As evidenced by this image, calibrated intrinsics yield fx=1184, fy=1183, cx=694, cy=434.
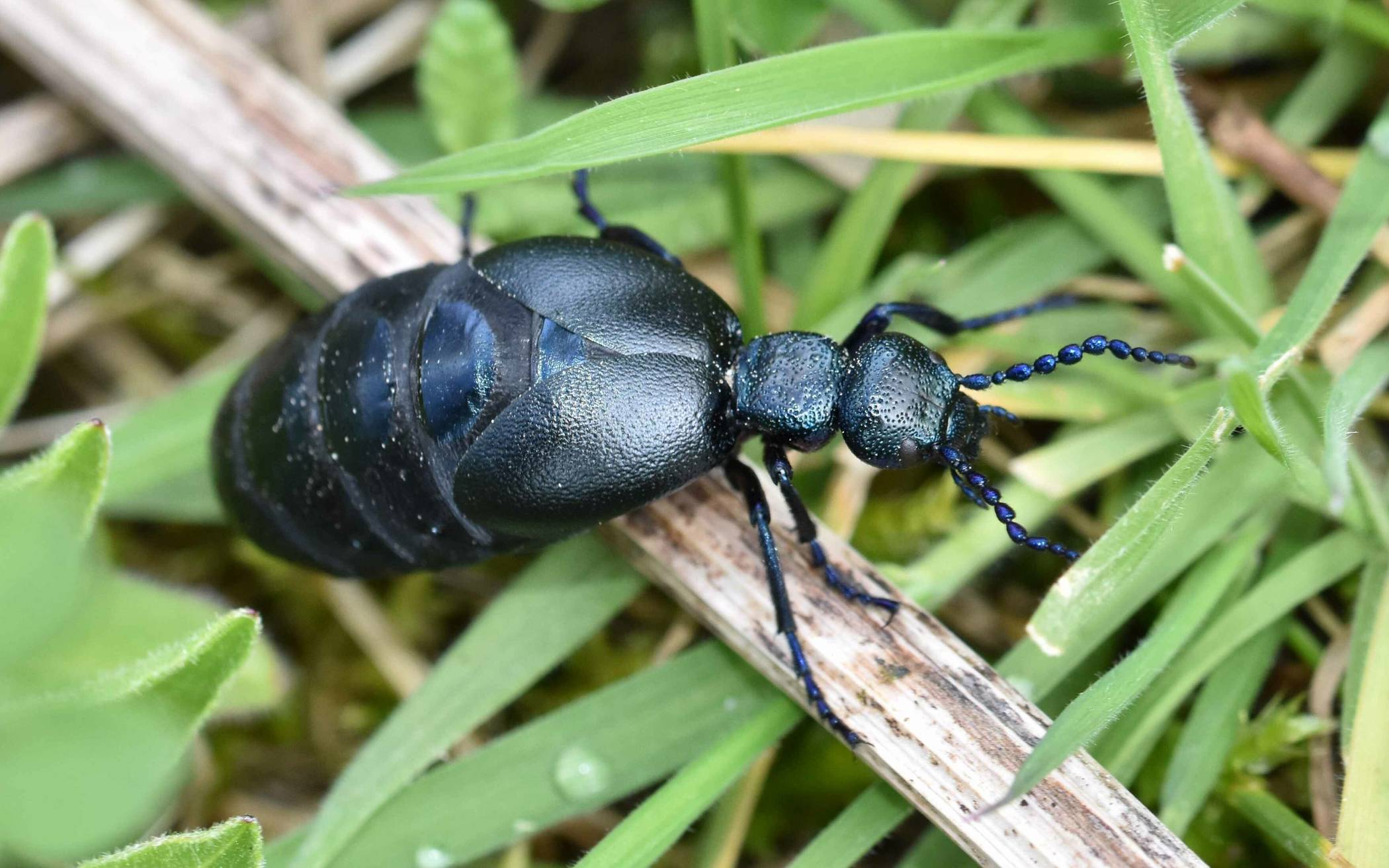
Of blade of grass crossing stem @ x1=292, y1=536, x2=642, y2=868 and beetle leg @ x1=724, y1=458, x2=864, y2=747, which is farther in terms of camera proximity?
blade of grass crossing stem @ x1=292, y1=536, x2=642, y2=868

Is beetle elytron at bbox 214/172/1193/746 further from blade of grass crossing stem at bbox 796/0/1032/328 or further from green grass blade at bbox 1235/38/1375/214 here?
green grass blade at bbox 1235/38/1375/214

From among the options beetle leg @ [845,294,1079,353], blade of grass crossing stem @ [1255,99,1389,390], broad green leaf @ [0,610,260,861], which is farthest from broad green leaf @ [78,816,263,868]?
blade of grass crossing stem @ [1255,99,1389,390]

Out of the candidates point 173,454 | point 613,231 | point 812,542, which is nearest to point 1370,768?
point 812,542

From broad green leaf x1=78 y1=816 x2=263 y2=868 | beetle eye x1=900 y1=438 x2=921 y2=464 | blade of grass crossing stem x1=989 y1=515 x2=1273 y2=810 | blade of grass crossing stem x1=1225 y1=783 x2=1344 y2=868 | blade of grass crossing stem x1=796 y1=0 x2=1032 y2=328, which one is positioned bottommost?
blade of grass crossing stem x1=1225 y1=783 x2=1344 y2=868

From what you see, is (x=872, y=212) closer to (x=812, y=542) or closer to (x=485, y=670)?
(x=812, y=542)

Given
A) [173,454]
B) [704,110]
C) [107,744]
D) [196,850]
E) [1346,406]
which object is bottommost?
[1346,406]

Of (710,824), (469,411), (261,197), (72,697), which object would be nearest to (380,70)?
(261,197)

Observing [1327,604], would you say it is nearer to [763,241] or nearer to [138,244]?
[763,241]
